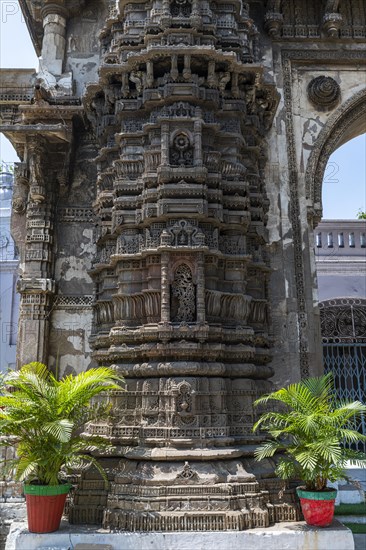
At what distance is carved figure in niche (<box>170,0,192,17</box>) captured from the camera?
8.22 metres

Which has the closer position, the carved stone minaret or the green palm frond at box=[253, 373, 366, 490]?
the green palm frond at box=[253, 373, 366, 490]

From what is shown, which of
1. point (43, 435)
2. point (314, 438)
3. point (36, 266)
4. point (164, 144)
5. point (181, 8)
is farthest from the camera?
point (36, 266)

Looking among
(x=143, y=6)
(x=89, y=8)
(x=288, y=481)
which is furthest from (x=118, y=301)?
(x=89, y=8)

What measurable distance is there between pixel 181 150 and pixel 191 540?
5.08 meters

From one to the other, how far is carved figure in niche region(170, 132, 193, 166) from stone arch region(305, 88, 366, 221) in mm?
3218

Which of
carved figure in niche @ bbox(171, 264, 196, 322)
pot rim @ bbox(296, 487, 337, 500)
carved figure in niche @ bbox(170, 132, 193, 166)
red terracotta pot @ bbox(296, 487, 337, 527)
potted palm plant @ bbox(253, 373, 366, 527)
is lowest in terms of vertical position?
red terracotta pot @ bbox(296, 487, 337, 527)

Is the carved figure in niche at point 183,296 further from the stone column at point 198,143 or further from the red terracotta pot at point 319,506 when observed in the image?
the red terracotta pot at point 319,506

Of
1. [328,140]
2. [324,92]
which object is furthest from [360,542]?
[324,92]

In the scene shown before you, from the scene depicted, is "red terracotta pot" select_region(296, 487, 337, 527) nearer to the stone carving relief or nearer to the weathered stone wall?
the weathered stone wall

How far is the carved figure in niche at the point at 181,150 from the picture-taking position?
7648mm

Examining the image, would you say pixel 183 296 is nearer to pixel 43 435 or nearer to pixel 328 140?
pixel 43 435

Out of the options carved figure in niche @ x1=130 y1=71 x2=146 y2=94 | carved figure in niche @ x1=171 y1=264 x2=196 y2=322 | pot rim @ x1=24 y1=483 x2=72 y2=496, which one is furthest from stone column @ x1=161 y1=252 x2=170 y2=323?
carved figure in niche @ x1=130 y1=71 x2=146 y2=94

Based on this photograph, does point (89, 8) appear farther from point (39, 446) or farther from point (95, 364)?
point (39, 446)

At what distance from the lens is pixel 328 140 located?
1037 centimetres
